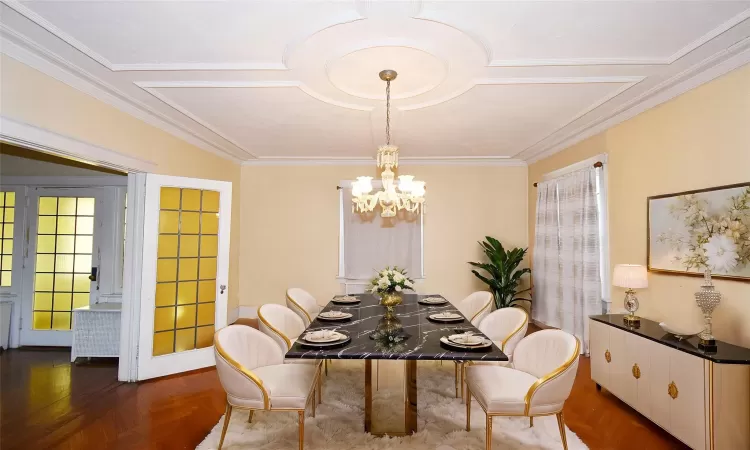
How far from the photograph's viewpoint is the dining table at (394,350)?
2.17 meters

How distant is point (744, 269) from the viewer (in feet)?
8.15

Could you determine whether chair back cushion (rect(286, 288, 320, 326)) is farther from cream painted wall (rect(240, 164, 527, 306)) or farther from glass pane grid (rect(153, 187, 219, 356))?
cream painted wall (rect(240, 164, 527, 306))

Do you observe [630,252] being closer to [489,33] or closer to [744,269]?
[744,269]

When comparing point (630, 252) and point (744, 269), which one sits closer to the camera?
point (744, 269)

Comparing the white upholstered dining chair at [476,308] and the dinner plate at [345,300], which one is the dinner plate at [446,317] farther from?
the dinner plate at [345,300]

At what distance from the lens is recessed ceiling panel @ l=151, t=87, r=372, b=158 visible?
129 inches

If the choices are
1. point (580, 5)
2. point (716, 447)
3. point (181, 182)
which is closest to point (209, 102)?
point (181, 182)

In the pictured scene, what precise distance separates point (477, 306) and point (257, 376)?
2.38 m

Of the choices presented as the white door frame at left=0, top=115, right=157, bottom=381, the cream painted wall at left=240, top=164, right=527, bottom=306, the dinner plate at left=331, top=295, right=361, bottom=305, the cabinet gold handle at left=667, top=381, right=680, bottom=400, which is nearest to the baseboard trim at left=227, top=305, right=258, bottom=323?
the cream painted wall at left=240, top=164, right=527, bottom=306

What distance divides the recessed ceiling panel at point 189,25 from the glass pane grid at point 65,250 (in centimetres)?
308

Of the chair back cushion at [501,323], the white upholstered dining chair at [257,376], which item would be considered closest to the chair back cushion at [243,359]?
the white upholstered dining chair at [257,376]

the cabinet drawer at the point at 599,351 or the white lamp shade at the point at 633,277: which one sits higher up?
the white lamp shade at the point at 633,277

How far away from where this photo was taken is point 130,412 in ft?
9.93

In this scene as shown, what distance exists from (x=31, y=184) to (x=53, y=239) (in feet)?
2.43
